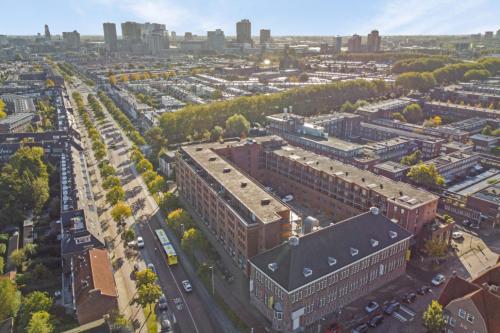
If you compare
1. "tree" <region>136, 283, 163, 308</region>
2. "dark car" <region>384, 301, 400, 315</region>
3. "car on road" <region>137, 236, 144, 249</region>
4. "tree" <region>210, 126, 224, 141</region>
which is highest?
"tree" <region>210, 126, 224, 141</region>

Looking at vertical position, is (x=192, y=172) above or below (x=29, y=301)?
above

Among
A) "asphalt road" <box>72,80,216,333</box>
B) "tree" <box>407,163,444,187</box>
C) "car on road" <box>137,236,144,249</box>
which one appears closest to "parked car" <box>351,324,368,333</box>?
"asphalt road" <box>72,80,216,333</box>

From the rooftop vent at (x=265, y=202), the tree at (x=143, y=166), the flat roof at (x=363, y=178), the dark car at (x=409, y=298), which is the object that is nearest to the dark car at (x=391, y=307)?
the dark car at (x=409, y=298)

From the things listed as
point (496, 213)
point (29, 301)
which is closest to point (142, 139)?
point (29, 301)

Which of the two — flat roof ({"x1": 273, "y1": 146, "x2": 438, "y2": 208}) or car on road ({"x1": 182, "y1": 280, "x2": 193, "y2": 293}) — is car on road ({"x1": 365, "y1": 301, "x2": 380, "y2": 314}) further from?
car on road ({"x1": 182, "y1": 280, "x2": 193, "y2": 293})

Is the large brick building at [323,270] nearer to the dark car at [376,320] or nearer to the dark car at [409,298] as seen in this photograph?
the dark car at [409,298]

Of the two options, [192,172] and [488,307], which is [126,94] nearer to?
[192,172]
